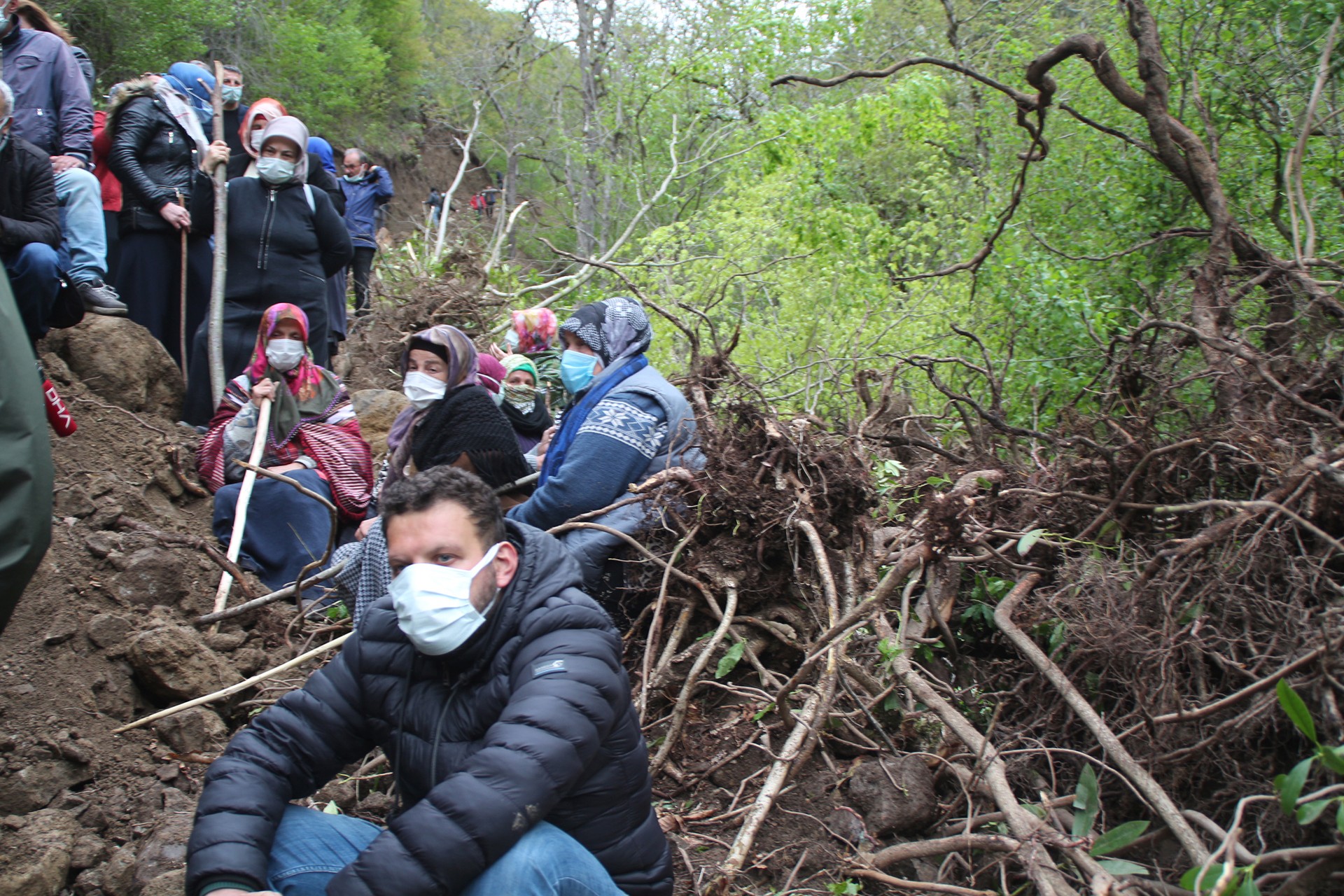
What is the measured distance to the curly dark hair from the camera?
2.20 meters

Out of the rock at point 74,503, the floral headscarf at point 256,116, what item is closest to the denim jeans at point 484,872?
the rock at point 74,503

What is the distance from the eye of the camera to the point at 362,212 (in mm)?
9555

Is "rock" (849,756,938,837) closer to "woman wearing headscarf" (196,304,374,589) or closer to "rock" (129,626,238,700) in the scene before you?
"rock" (129,626,238,700)

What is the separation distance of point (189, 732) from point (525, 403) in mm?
2727

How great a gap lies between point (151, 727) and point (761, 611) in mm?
2132

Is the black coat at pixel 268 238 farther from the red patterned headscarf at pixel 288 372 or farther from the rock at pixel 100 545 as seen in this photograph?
the rock at pixel 100 545

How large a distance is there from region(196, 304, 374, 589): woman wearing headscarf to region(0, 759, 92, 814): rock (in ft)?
5.28

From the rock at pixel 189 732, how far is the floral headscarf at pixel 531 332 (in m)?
3.61

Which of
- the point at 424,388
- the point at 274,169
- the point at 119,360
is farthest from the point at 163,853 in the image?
the point at 274,169

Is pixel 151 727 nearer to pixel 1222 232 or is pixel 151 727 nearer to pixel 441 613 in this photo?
pixel 441 613

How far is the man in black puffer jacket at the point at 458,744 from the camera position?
1857 millimetres

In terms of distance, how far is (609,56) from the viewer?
50.3 feet

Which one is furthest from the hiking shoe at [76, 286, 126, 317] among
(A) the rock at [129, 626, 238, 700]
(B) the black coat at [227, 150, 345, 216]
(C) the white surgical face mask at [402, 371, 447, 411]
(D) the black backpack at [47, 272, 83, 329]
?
(A) the rock at [129, 626, 238, 700]

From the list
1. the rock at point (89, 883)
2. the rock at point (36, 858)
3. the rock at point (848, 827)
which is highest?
the rock at point (848, 827)
